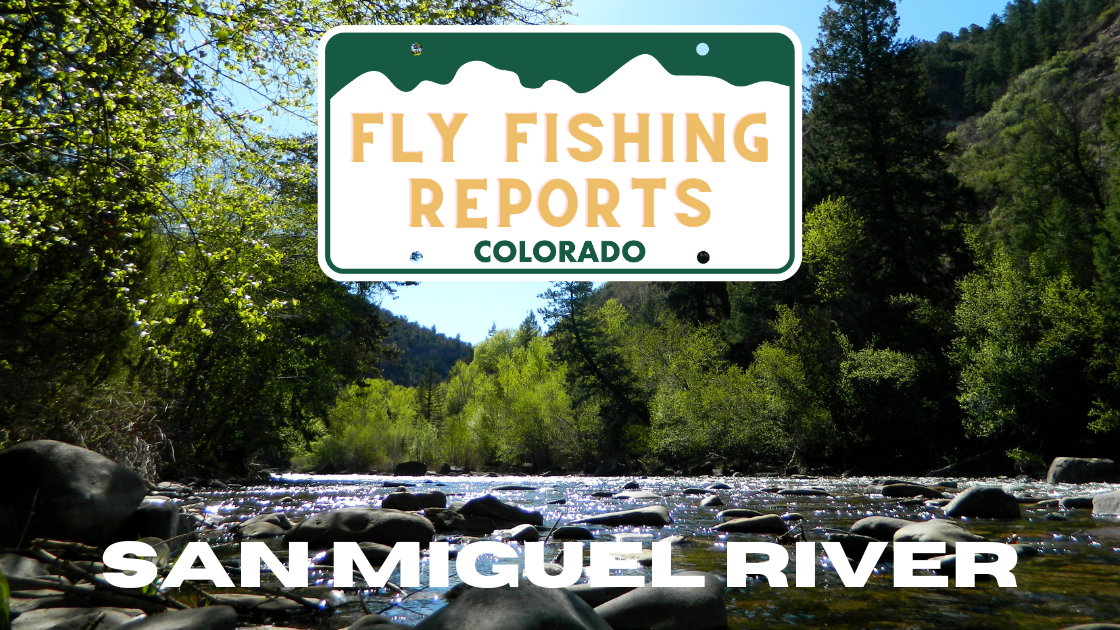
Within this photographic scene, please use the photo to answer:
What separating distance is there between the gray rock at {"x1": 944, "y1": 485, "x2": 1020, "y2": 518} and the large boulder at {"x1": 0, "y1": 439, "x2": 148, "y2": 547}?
9737mm

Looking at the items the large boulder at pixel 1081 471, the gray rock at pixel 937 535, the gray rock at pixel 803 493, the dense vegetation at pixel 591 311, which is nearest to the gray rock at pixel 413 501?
the dense vegetation at pixel 591 311

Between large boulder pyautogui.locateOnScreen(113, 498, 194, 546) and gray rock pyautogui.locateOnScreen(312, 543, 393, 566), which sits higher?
large boulder pyautogui.locateOnScreen(113, 498, 194, 546)

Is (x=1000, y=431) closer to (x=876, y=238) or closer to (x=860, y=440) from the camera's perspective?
(x=860, y=440)

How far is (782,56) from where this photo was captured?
8.50 feet

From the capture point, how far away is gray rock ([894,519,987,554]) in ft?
21.3

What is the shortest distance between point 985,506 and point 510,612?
9.11 metres

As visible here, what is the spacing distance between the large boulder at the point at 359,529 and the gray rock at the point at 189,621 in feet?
12.6

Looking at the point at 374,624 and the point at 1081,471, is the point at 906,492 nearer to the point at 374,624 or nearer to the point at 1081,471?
the point at 1081,471

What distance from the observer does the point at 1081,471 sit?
63.8 ft

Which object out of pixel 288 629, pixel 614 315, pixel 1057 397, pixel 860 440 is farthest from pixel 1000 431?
pixel 288 629

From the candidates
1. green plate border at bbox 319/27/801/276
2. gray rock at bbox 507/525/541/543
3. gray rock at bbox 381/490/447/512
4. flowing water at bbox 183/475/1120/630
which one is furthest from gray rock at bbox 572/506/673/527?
green plate border at bbox 319/27/801/276

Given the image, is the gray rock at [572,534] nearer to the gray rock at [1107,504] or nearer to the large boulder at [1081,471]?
the gray rock at [1107,504]

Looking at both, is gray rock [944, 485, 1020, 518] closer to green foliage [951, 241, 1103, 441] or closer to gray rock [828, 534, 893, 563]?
gray rock [828, 534, 893, 563]

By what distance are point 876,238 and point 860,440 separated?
1077 cm
